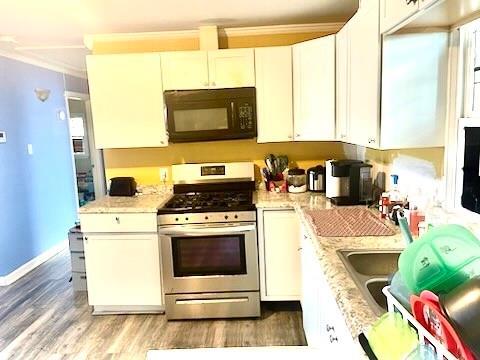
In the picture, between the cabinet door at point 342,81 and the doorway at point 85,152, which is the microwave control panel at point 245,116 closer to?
the cabinet door at point 342,81

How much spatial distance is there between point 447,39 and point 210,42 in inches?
78.4

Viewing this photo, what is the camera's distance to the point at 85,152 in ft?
20.8

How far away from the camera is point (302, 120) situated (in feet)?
10.7

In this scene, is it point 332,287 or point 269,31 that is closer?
point 332,287

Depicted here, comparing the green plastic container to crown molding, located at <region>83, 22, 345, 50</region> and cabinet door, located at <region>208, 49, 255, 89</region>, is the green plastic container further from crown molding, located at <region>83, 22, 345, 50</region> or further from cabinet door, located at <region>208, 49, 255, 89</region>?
crown molding, located at <region>83, 22, 345, 50</region>

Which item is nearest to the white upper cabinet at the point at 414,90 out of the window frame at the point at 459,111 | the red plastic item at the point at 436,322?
the window frame at the point at 459,111

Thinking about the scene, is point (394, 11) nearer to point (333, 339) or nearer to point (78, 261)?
point (333, 339)

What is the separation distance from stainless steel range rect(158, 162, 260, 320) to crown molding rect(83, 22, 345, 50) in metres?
1.45

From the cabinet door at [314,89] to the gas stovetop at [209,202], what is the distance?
2.26 feet

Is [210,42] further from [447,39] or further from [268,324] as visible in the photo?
[268,324]

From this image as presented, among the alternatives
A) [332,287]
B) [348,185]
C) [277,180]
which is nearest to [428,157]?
[348,185]

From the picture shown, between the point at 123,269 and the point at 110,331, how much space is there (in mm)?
451

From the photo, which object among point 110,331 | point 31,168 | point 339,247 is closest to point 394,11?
point 339,247

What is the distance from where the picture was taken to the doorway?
19.9ft
